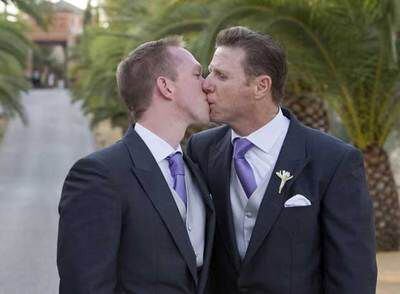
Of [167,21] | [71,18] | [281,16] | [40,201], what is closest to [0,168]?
[40,201]

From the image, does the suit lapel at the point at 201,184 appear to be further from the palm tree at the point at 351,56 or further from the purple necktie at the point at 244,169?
the palm tree at the point at 351,56

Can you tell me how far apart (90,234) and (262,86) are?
829mm

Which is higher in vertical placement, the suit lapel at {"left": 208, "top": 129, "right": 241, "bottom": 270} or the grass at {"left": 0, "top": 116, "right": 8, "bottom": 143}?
the suit lapel at {"left": 208, "top": 129, "right": 241, "bottom": 270}

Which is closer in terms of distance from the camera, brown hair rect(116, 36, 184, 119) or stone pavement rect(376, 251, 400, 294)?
brown hair rect(116, 36, 184, 119)

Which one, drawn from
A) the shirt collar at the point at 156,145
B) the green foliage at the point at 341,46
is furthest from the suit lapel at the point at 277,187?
the green foliage at the point at 341,46

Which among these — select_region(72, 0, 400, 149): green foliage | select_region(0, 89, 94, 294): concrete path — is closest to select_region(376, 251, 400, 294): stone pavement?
select_region(72, 0, 400, 149): green foliage

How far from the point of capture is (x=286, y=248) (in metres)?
3.12

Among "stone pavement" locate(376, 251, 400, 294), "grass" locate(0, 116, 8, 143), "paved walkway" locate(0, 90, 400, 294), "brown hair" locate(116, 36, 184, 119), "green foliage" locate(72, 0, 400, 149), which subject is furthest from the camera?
"grass" locate(0, 116, 8, 143)

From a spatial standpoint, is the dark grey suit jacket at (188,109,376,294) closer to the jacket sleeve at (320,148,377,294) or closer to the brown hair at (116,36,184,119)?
the jacket sleeve at (320,148,377,294)

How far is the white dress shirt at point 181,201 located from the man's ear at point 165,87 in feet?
0.43

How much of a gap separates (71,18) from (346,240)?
3766 inches

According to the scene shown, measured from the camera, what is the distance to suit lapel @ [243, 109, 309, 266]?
3105 mm

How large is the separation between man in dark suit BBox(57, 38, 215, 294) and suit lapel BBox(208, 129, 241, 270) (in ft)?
0.51

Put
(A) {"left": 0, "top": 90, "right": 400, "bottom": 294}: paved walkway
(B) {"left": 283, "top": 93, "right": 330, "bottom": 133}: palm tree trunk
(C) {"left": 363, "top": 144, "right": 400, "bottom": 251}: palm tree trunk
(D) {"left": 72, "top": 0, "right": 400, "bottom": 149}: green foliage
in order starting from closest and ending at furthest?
(A) {"left": 0, "top": 90, "right": 400, "bottom": 294}: paved walkway < (D) {"left": 72, "top": 0, "right": 400, "bottom": 149}: green foliage < (C) {"left": 363, "top": 144, "right": 400, "bottom": 251}: palm tree trunk < (B) {"left": 283, "top": 93, "right": 330, "bottom": 133}: palm tree trunk
